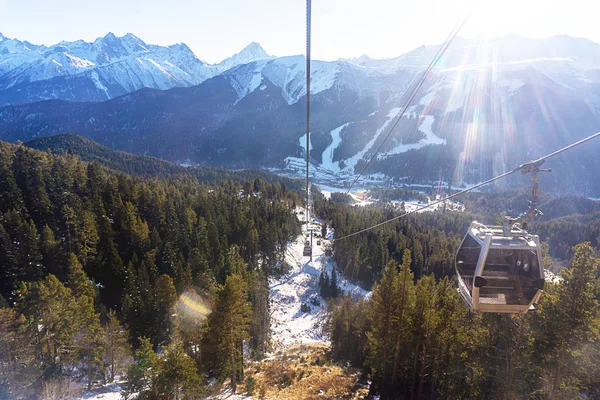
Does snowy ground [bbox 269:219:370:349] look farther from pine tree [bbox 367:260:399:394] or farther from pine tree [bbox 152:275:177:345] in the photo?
pine tree [bbox 367:260:399:394]

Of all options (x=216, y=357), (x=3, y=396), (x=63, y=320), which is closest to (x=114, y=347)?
(x=63, y=320)

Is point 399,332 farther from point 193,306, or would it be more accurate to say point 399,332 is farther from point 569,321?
point 193,306

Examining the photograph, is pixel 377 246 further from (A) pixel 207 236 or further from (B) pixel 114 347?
(B) pixel 114 347

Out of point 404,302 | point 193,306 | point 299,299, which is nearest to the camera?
point 404,302

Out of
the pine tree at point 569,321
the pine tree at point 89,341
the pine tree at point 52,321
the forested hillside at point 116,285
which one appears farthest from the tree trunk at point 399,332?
the pine tree at point 52,321

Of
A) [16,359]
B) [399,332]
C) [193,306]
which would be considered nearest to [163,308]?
[193,306]
